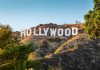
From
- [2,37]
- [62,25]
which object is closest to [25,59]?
[2,37]

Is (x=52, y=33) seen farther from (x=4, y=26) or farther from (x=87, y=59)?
(x=4, y=26)

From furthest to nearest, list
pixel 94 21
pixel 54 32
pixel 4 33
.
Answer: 1. pixel 54 32
2. pixel 94 21
3. pixel 4 33

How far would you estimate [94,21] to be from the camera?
45.4 meters

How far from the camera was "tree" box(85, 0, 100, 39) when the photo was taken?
45062mm

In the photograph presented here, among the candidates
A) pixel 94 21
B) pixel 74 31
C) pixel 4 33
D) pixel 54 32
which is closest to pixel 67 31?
pixel 74 31

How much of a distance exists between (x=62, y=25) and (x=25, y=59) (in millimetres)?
51975

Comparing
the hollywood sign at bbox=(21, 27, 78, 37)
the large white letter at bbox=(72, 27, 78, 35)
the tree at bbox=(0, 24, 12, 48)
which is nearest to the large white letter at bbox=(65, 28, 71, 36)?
the hollywood sign at bbox=(21, 27, 78, 37)

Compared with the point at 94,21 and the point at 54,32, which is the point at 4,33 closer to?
the point at 94,21

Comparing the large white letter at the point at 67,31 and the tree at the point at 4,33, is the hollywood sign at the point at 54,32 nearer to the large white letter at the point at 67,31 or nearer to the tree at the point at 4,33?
the large white letter at the point at 67,31

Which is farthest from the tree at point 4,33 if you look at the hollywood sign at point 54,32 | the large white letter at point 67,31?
the large white letter at point 67,31

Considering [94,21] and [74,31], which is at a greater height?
[94,21]

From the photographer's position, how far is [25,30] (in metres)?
86.8

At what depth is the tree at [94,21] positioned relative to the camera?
148 feet

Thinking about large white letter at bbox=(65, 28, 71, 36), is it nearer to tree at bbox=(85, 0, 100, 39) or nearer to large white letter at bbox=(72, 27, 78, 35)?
large white letter at bbox=(72, 27, 78, 35)
